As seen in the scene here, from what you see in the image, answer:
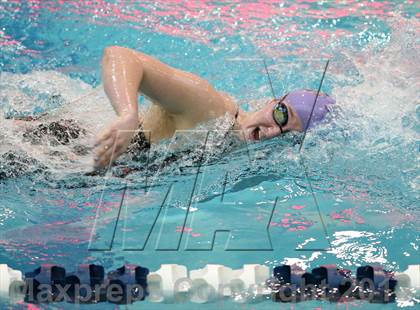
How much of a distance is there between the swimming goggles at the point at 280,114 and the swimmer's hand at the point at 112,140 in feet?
3.05

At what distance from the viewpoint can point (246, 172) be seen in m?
2.95

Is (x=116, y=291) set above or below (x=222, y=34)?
below

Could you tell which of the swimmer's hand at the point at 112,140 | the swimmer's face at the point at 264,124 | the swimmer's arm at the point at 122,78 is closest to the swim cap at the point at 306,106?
the swimmer's face at the point at 264,124

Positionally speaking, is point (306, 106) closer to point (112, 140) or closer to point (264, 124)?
point (264, 124)

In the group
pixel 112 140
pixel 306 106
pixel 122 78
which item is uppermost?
pixel 306 106

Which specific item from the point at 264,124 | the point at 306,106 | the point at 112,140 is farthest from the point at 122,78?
the point at 306,106

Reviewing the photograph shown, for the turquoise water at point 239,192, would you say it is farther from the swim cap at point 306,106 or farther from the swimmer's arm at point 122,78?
the swimmer's arm at point 122,78

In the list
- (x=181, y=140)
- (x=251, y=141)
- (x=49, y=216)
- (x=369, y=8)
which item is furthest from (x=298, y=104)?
(x=369, y=8)

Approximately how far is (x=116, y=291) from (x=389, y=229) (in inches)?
43.1

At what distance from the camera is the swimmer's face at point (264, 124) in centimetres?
281

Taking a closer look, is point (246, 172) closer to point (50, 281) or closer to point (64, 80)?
point (50, 281)

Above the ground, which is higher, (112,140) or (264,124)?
(264,124)

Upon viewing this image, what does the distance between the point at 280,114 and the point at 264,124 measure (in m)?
0.08

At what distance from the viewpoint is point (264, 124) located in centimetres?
281
